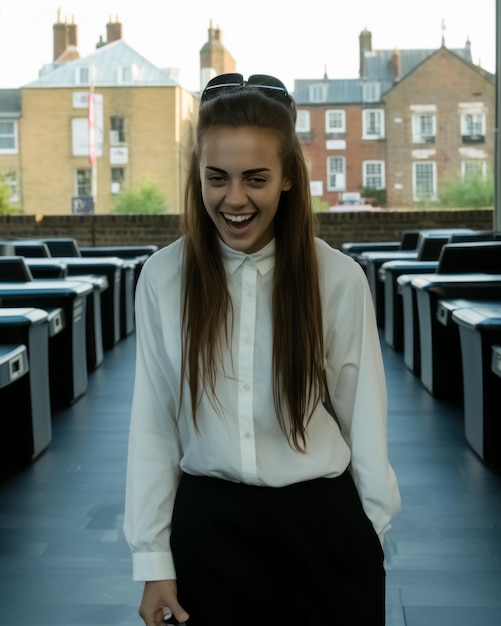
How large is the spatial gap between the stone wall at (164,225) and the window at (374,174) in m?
31.0

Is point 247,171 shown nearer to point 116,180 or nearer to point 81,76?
point 116,180

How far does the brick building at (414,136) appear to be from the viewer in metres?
43.0

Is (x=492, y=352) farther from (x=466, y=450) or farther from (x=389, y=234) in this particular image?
(x=389, y=234)

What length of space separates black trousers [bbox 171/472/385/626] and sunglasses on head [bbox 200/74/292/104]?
51cm

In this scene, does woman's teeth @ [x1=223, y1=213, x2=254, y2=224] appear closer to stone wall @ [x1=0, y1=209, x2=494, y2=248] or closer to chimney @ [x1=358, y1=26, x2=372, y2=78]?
stone wall @ [x1=0, y1=209, x2=494, y2=248]

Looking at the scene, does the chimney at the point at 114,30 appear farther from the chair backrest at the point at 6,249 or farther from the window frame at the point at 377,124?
the chair backrest at the point at 6,249

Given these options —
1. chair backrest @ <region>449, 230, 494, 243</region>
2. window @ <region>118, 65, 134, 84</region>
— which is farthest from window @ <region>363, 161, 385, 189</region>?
chair backrest @ <region>449, 230, 494, 243</region>

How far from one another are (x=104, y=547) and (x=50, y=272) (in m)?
3.34

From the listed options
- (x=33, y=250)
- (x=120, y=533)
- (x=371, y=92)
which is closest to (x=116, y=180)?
(x=371, y=92)

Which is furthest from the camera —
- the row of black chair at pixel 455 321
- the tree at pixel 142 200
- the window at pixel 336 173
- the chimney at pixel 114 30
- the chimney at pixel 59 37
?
the chimney at pixel 114 30

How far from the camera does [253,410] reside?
1.31m

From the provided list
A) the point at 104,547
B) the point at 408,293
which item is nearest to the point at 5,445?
the point at 104,547

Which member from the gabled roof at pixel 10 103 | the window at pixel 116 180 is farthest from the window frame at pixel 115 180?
the gabled roof at pixel 10 103

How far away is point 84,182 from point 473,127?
54.5 feet
